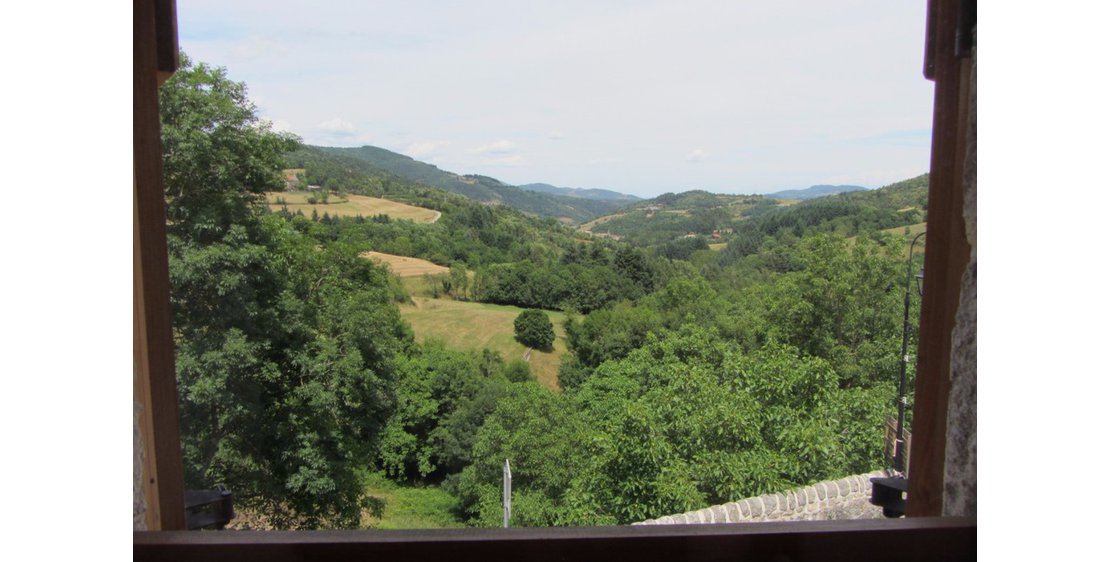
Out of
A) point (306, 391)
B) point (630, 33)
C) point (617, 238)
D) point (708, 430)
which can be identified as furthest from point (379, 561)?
point (617, 238)

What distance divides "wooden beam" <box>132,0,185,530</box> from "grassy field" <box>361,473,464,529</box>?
11.1m

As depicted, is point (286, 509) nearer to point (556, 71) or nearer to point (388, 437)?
point (388, 437)

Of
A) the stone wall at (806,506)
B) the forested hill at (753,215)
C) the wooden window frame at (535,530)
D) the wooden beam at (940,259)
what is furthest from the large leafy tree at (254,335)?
the forested hill at (753,215)

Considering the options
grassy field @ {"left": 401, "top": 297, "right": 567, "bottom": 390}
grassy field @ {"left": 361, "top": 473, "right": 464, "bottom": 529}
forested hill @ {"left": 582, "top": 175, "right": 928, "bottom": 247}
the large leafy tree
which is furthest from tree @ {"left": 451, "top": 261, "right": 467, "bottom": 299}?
the large leafy tree

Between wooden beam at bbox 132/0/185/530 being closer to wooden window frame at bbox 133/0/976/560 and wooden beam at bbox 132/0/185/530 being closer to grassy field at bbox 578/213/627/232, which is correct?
wooden window frame at bbox 133/0/976/560

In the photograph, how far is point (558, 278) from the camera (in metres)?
21.7

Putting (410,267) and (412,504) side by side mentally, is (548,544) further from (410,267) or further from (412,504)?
(410,267)

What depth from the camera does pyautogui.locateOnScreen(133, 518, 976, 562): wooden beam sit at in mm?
616

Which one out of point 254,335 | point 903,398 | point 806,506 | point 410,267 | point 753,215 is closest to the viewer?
point 806,506

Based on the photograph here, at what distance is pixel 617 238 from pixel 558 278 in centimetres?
808

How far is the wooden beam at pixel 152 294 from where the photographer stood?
63 centimetres

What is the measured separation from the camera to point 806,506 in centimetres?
360

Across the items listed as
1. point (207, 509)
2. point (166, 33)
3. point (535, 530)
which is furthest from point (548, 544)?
point (166, 33)

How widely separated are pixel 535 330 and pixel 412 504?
24.1ft
